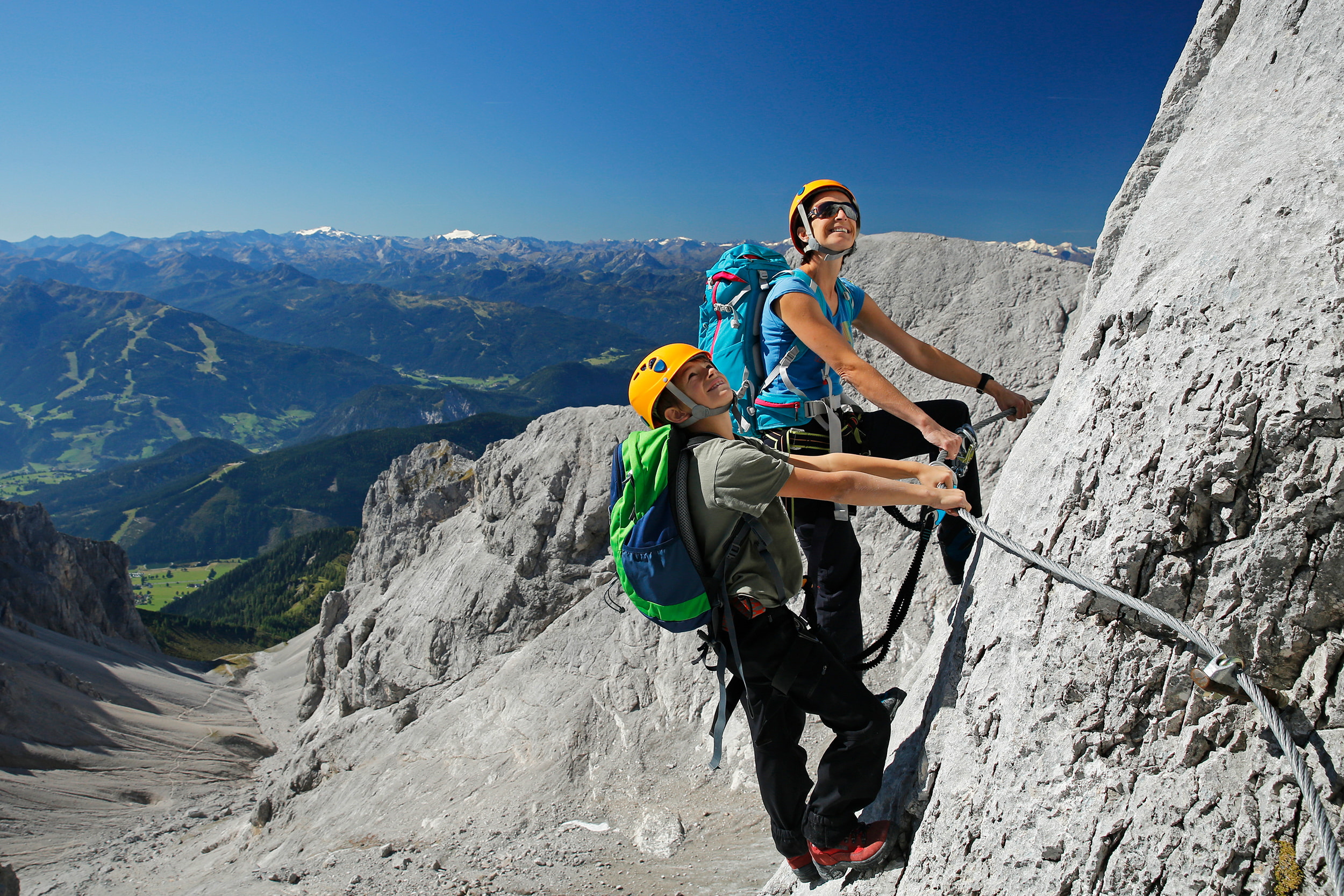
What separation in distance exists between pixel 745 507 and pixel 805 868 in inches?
105

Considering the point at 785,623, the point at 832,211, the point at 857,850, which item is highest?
the point at 832,211

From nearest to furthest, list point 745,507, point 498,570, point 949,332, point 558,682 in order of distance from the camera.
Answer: point 745,507, point 949,332, point 558,682, point 498,570

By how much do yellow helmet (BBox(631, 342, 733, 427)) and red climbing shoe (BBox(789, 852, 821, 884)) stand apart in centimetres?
304

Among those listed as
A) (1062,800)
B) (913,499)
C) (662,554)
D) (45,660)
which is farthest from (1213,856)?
(45,660)

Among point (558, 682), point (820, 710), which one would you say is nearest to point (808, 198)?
point (820, 710)

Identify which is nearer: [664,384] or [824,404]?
[664,384]

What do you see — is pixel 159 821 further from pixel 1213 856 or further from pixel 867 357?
pixel 1213 856

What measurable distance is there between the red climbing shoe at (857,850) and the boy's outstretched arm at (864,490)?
2146 mm

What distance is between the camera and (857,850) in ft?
15.1

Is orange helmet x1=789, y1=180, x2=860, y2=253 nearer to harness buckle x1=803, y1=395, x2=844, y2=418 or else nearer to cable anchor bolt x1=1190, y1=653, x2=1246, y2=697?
harness buckle x1=803, y1=395, x2=844, y2=418

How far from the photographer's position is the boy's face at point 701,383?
4469mm

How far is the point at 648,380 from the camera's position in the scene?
4469mm

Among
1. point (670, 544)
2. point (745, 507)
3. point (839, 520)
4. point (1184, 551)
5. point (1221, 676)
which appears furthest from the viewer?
point (839, 520)

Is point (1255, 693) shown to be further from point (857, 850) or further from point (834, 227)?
point (834, 227)
